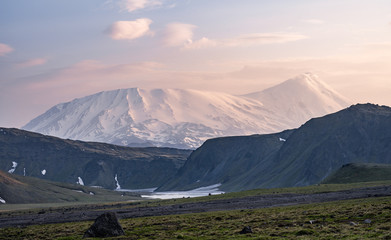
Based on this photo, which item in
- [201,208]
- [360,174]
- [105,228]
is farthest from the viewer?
[360,174]

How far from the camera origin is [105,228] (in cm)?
4878

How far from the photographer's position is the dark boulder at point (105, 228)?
1914 inches

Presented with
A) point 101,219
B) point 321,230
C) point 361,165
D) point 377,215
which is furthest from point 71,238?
point 361,165

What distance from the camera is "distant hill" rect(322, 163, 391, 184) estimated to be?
166 meters

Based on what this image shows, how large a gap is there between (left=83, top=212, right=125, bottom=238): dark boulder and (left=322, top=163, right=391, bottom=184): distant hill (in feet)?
408

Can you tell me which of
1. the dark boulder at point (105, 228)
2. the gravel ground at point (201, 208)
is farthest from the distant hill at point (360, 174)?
the dark boulder at point (105, 228)

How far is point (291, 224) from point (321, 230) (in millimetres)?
7481

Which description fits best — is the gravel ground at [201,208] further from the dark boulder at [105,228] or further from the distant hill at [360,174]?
the distant hill at [360,174]

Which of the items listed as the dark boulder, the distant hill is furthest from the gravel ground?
the distant hill

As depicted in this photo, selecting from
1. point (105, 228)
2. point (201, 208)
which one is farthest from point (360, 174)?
point (105, 228)

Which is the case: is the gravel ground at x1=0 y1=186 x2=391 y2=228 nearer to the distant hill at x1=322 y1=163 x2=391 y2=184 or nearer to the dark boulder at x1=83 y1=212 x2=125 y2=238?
the dark boulder at x1=83 y1=212 x2=125 y2=238

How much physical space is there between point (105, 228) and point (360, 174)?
137909 mm

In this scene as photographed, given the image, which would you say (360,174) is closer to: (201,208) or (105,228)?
(201,208)

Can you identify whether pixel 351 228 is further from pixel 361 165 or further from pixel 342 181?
pixel 361 165
